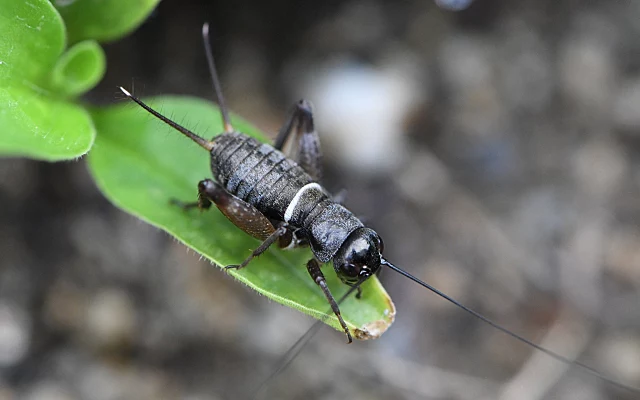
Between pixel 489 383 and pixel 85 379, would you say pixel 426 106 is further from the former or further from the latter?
pixel 85 379

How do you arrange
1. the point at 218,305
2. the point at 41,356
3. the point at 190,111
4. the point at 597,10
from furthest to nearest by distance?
the point at 597,10 < the point at 218,305 < the point at 41,356 < the point at 190,111

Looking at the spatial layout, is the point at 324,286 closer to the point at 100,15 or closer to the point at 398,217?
the point at 398,217

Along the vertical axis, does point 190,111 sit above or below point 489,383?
above

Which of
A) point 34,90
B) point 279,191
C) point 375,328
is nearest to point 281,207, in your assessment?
point 279,191

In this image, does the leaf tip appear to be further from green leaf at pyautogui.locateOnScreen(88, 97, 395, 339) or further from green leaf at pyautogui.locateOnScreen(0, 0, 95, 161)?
green leaf at pyautogui.locateOnScreen(0, 0, 95, 161)

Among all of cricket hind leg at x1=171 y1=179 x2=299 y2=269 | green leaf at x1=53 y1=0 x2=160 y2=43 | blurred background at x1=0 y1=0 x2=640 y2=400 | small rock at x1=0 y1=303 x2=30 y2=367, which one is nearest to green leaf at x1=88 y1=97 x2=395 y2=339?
cricket hind leg at x1=171 y1=179 x2=299 y2=269

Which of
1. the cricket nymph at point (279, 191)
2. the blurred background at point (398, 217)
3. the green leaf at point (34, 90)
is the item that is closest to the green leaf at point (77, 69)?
the green leaf at point (34, 90)

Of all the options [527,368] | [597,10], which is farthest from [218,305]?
[597,10]
